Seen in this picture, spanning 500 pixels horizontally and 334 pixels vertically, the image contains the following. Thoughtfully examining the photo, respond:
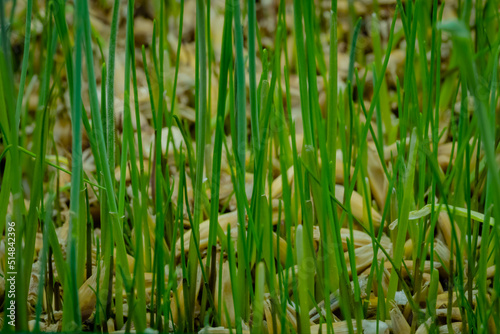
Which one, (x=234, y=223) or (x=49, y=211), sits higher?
(x=49, y=211)

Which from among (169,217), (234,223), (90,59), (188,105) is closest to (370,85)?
(188,105)

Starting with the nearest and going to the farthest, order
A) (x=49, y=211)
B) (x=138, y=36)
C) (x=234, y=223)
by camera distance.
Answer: (x=49, y=211), (x=234, y=223), (x=138, y=36)

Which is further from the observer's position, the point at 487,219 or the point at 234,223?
the point at 234,223

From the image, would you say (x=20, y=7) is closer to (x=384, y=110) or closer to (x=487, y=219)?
(x=384, y=110)

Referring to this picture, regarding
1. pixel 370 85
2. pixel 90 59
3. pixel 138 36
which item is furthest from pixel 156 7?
pixel 90 59

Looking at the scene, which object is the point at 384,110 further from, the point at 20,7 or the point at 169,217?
the point at 20,7

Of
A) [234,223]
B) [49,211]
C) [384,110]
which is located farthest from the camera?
[384,110]

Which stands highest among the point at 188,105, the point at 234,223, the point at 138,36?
the point at 138,36

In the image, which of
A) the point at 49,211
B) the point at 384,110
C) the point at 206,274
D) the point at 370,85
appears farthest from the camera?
the point at 370,85

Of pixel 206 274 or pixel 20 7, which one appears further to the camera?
pixel 20 7
